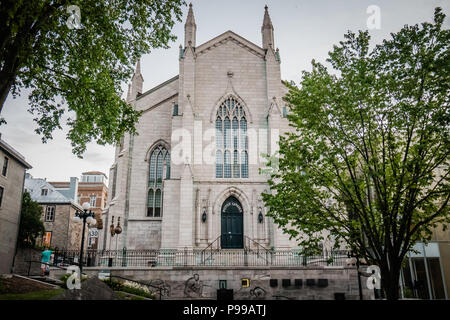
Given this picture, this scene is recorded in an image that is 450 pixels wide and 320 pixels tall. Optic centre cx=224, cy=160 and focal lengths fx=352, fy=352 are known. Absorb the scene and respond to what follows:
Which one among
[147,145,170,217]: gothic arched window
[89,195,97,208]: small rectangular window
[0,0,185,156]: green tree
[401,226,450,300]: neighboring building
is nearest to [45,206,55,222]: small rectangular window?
[147,145,170,217]: gothic arched window

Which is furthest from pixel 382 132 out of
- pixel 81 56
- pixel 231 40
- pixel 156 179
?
pixel 231 40

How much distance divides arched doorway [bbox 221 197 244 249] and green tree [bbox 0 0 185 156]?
493 inches

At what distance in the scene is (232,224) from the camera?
2534 centimetres

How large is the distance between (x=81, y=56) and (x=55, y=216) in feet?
106

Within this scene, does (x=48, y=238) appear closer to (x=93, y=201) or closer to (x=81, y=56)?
(x=93, y=201)

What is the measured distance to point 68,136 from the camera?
48.8 ft

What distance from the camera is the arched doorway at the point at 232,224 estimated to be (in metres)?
24.9

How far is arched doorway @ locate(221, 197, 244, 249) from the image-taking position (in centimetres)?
2494

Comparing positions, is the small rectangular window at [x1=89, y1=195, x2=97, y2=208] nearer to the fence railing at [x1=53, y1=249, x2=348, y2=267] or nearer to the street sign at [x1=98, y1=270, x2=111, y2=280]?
the fence railing at [x1=53, y1=249, x2=348, y2=267]

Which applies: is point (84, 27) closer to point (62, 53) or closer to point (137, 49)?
point (62, 53)

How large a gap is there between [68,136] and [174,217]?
11.1 m

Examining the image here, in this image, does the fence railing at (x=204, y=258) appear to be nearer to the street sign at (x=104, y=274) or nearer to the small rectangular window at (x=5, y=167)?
the street sign at (x=104, y=274)

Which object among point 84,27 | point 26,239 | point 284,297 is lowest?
point 284,297

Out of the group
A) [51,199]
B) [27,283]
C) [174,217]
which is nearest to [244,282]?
[174,217]
